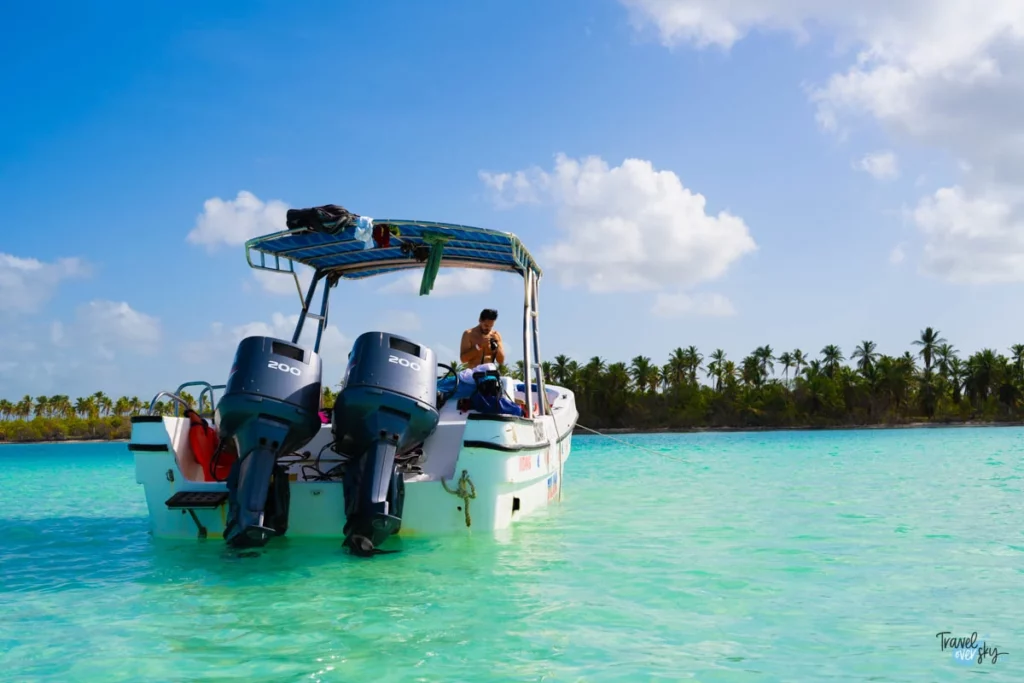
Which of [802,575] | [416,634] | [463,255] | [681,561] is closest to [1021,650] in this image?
[802,575]

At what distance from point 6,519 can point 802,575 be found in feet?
31.4

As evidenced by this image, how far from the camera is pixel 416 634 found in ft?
13.1

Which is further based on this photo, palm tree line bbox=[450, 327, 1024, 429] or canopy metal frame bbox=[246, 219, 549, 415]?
palm tree line bbox=[450, 327, 1024, 429]

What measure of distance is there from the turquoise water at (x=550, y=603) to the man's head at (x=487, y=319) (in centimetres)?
209

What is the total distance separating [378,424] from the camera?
5754mm

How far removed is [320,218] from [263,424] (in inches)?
75.2

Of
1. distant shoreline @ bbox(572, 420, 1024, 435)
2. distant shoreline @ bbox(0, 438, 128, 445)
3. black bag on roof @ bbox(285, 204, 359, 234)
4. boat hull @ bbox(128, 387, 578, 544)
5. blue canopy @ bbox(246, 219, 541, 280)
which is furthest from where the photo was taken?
distant shoreline @ bbox(0, 438, 128, 445)

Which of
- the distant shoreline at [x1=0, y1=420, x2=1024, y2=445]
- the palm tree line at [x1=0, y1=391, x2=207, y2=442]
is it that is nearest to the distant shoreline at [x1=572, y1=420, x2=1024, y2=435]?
the distant shoreline at [x1=0, y1=420, x2=1024, y2=445]

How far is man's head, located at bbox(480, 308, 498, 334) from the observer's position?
858 cm

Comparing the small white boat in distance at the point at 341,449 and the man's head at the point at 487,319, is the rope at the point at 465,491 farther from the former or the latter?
the man's head at the point at 487,319

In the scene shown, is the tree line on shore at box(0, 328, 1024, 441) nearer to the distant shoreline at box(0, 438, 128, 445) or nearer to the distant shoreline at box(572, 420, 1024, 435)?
the distant shoreline at box(572, 420, 1024, 435)

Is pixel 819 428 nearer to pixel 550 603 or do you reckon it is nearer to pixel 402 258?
pixel 402 258

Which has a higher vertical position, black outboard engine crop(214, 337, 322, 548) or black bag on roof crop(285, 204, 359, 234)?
black bag on roof crop(285, 204, 359, 234)

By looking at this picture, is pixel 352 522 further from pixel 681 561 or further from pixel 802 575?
pixel 802 575
